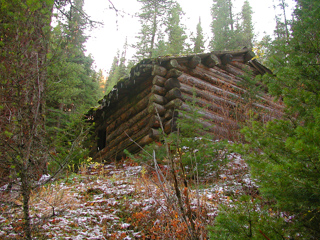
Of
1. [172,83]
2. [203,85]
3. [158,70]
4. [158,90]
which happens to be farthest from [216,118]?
[158,70]

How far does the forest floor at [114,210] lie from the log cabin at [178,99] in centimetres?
214

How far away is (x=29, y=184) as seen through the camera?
7.91 ft

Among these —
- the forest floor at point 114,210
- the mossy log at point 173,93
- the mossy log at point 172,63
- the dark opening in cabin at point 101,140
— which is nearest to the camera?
the forest floor at point 114,210

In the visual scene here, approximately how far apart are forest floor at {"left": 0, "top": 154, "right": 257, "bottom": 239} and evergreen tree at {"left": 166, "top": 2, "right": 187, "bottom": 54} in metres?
20.2

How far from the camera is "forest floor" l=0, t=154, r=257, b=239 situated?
2821 mm

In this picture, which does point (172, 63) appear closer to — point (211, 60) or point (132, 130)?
point (211, 60)

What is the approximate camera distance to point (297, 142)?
1.53 meters

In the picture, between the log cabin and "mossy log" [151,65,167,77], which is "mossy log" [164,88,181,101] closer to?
the log cabin

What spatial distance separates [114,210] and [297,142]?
3242mm

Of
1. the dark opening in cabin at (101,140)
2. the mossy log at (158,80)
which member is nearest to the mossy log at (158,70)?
the mossy log at (158,80)

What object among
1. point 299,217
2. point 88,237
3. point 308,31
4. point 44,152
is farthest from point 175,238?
point 308,31

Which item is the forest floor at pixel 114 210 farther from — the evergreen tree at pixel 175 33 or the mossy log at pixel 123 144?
the evergreen tree at pixel 175 33

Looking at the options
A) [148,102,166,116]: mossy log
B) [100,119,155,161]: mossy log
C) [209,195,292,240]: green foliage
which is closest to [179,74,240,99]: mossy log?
[148,102,166,116]: mossy log

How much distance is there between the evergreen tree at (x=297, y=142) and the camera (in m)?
1.68
